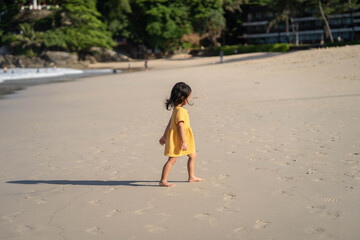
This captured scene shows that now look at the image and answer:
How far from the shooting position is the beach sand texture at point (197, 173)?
3662mm

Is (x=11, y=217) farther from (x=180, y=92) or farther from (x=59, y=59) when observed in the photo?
(x=59, y=59)

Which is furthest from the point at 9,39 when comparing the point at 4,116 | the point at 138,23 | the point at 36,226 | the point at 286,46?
the point at 36,226

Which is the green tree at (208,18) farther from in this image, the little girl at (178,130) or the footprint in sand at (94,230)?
the footprint in sand at (94,230)

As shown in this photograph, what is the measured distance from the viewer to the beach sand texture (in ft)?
12.0

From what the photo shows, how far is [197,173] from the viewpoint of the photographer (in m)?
5.40

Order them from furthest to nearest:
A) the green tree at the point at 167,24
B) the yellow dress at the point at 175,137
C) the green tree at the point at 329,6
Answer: the green tree at the point at 167,24 → the green tree at the point at 329,6 → the yellow dress at the point at 175,137

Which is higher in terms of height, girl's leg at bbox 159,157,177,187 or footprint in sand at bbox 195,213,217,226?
girl's leg at bbox 159,157,177,187

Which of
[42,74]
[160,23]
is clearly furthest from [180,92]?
[160,23]

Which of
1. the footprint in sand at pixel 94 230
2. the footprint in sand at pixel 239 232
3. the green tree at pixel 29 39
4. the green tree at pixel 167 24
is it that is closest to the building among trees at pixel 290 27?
the green tree at pixel 167 24

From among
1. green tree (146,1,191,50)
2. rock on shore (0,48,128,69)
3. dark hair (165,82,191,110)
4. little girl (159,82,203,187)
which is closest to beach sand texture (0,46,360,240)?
little girl (159,82,203,187)

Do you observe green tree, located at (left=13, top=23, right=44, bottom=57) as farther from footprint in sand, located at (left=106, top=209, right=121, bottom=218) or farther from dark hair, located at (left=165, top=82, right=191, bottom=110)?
footprint in sand, located at (left=106, top=209, right=121, bottom=218)

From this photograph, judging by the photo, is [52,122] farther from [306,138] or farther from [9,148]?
[306,138]

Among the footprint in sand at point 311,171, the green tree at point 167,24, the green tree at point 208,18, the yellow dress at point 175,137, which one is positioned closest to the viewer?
the yellow dress at point 175,137

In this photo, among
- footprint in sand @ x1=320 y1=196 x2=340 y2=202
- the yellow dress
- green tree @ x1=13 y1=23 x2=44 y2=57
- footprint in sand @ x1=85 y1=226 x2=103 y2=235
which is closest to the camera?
footprint in sand @ x1=85 y1=226 x2=103 y2=235
